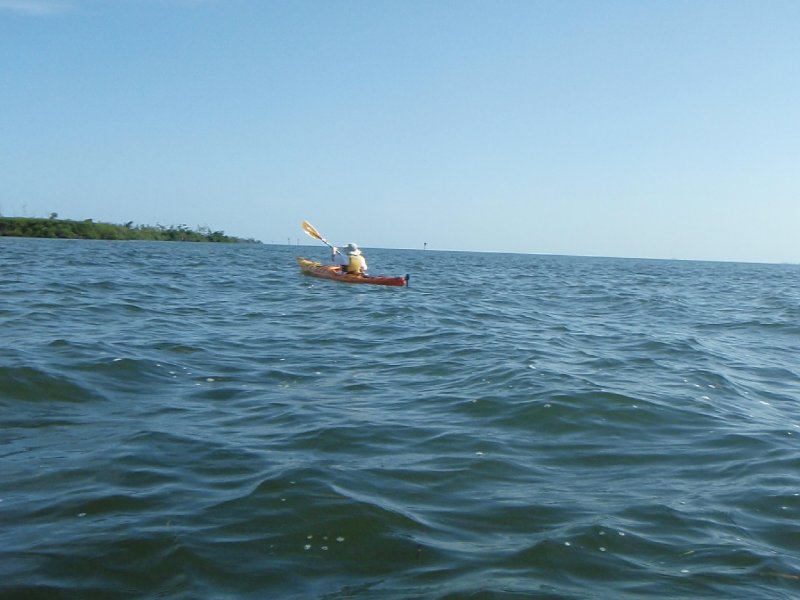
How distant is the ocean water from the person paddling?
15177mm

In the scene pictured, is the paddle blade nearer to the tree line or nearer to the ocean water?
the ocean water

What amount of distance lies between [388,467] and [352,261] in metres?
23.0

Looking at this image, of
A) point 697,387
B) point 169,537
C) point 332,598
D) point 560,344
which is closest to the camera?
point 332,598

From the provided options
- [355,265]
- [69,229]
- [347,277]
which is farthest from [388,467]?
[69,229]

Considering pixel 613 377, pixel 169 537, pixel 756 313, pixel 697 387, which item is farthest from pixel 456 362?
pixel 756 313

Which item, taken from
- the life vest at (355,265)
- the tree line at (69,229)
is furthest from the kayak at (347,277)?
the tree line at (69,229)

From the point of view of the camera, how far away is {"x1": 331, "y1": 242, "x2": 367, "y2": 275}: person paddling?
95.9 ft

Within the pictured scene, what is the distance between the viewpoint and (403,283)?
28641 mm

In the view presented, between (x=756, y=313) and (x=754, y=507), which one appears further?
(x=756, y=313)

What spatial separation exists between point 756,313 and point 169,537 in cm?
2196

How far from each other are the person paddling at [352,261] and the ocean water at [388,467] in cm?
1518

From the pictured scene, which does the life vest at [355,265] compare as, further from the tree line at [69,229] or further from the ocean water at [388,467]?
the tree line at [69,229]

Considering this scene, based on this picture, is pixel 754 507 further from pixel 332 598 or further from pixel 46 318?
pixel 46 318

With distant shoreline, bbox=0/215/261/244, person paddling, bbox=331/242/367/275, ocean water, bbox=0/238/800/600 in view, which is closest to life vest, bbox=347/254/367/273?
person paddling, bbox=331/242/367/275
